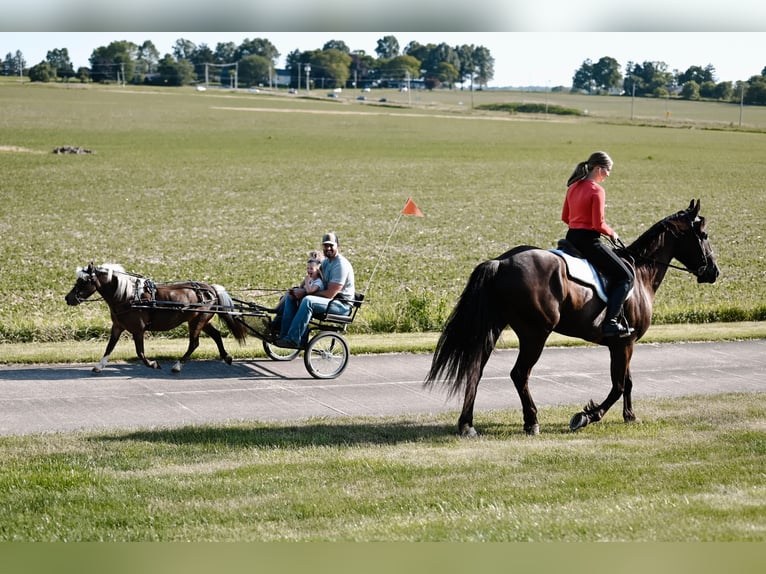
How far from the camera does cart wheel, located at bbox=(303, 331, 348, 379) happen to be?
1307 cm

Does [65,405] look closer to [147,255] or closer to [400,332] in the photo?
[400,332]

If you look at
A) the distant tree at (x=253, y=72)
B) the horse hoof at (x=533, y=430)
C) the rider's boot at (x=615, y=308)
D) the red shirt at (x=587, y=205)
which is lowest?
the horse hoof at (x=533, y=430)

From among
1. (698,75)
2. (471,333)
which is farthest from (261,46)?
(698,75)

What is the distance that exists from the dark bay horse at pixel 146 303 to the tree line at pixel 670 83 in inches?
1551

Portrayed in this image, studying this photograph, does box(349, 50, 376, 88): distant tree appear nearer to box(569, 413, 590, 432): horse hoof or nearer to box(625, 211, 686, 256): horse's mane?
box(625, 211, 686, 256): horse's mane

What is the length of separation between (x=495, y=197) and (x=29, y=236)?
21.7 metres

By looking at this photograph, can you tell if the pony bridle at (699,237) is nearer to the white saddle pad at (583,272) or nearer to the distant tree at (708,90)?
the white saddle pad at (583,272)

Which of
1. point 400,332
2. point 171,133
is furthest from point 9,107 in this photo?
point 400,332

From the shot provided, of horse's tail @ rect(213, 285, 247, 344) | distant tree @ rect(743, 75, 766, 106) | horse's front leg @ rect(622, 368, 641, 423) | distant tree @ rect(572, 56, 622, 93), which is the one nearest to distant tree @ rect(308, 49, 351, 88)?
distant tree @ rect(572, 56, 622, 93)

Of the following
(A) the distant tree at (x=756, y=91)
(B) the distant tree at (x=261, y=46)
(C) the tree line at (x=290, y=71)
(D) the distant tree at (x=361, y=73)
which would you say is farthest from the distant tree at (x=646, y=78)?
(B) the distant tree at (x=261, y=46)

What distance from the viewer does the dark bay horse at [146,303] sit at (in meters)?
12.9

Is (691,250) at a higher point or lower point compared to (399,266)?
higher

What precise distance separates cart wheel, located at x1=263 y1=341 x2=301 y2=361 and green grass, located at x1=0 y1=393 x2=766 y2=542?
3.71 meters

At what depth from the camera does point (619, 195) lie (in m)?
45.0
